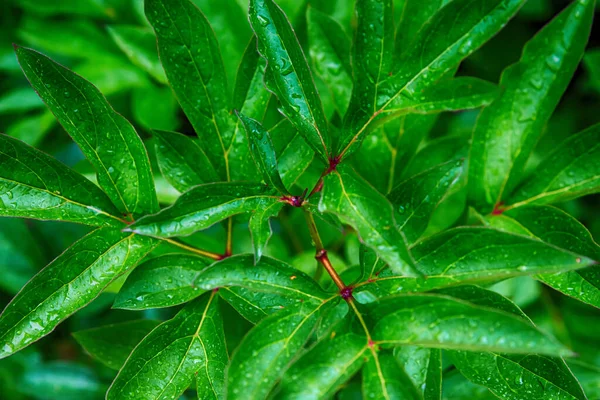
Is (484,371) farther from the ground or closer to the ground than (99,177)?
closer to the ground

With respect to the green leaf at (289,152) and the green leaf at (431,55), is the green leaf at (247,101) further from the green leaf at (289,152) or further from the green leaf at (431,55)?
the green leaf at (431,55)

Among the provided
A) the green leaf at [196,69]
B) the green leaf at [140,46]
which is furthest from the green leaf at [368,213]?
the green leaf at [140,46]

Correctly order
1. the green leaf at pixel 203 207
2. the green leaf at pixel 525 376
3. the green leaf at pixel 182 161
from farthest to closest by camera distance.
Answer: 1. the green leaf at pixel 182 161
2. the green leaf at pixel 525 376
3. the green leaf at pixel 203 207

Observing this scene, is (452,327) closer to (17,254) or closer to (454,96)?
(454,96)

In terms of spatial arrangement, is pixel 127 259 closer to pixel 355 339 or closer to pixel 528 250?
pixel 355 339

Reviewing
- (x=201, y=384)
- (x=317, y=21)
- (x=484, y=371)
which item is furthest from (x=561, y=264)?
(x=317, y=21)

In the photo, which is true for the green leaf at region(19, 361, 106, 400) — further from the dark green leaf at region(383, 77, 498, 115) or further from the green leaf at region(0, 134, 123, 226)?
the dark green leaf at region(383, 77, 498, 115)
